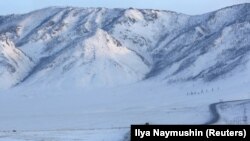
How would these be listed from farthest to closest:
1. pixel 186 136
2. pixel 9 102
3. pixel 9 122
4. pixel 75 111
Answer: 1. pixel 9 102
2. pixel 75 111
3. pixel 9 122
4. pixel 186 136

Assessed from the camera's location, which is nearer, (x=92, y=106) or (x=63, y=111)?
(x=63, y=111)

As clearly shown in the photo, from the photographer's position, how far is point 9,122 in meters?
123

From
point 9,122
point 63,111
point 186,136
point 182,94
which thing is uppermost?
point 182,94

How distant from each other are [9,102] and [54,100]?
487 inches

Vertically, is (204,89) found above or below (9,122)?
above

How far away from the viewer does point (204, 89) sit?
18438 cm

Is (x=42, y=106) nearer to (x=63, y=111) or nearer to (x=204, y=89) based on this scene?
(x=63, y=111)

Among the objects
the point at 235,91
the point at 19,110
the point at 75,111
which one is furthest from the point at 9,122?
the point at 235,91

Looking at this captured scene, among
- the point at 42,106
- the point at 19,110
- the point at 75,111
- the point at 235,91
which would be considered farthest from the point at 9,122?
the point at 235,91

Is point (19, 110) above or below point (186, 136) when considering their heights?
above

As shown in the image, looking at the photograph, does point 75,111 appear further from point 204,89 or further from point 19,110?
point 204,89

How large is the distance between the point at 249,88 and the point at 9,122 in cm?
6834

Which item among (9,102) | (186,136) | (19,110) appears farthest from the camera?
(9,102)

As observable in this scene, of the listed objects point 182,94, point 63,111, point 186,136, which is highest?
point 182,94
